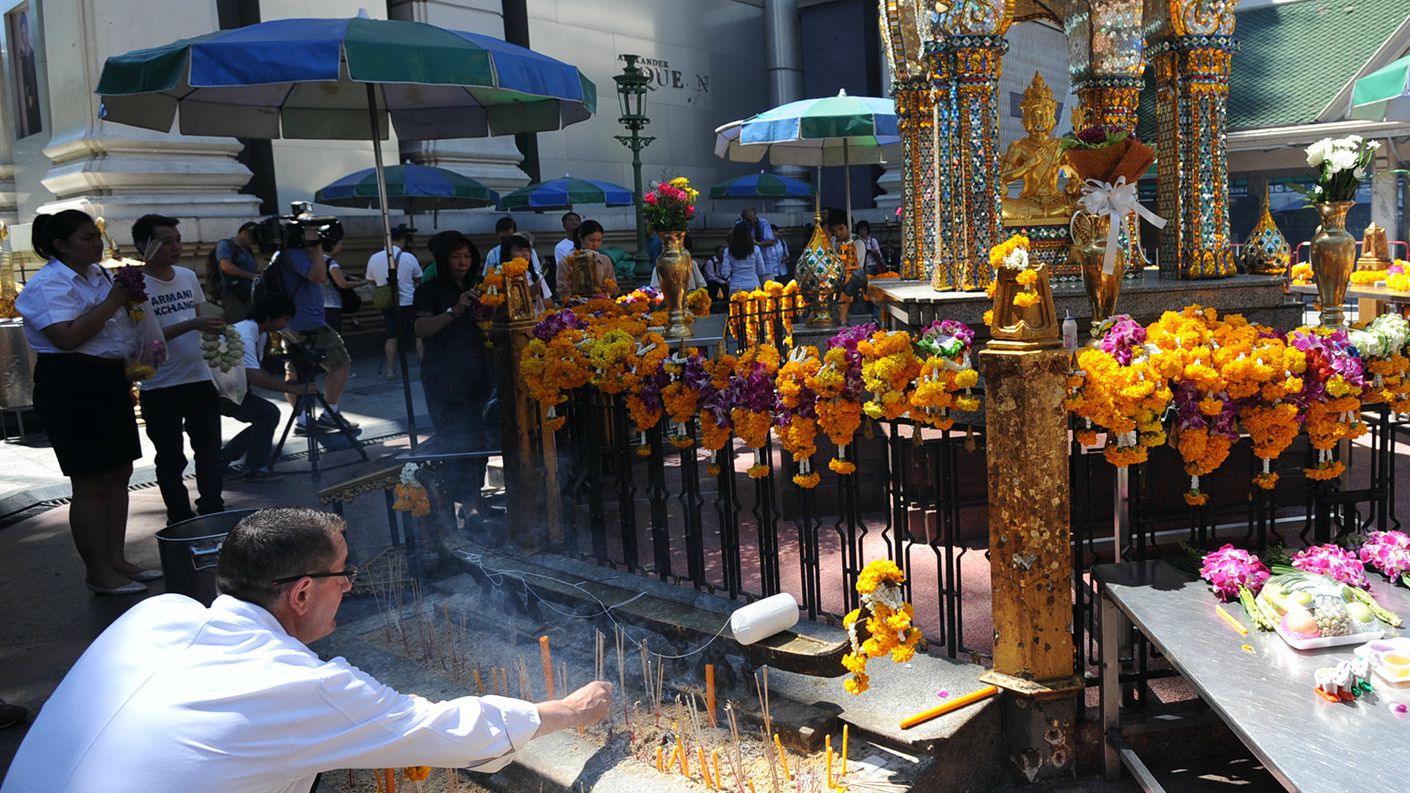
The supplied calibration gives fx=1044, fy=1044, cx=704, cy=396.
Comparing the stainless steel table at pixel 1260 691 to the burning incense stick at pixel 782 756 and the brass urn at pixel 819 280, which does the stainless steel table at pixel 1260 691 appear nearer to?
the burning incense stick at pixel 782 756

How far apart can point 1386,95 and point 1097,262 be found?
7.75 meters

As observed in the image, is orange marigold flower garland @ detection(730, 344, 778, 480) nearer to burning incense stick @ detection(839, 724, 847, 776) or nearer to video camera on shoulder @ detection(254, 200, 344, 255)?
burning incense stick @ detection(839, 724, 847, 776)

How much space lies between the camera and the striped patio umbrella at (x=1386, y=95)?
10891mm

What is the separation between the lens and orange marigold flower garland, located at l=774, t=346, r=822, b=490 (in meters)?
4.25

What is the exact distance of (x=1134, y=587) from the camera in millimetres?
3533

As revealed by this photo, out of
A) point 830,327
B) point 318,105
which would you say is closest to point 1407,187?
point 830,327

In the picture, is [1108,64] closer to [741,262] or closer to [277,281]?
[741,262]

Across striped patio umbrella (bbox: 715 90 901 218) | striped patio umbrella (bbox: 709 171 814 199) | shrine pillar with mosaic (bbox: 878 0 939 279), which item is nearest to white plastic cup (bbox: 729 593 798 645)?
shrine pillar with mosaic (bbox: 878 0 939 279)

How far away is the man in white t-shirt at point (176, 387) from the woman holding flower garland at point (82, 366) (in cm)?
46

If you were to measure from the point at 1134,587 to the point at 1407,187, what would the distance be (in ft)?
72.8

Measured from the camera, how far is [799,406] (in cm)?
428

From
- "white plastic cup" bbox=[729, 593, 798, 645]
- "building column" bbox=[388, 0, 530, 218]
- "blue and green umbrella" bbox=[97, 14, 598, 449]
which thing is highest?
"building column" bbox=[388, 0, 530, 218]

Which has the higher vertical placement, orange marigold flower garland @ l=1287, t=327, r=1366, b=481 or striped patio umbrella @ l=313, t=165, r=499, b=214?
striped patio umbrella @ l=313, t=165, r=499, b=214

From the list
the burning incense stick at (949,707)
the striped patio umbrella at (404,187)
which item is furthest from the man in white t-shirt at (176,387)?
the striped patio umbrella at (404,187)
